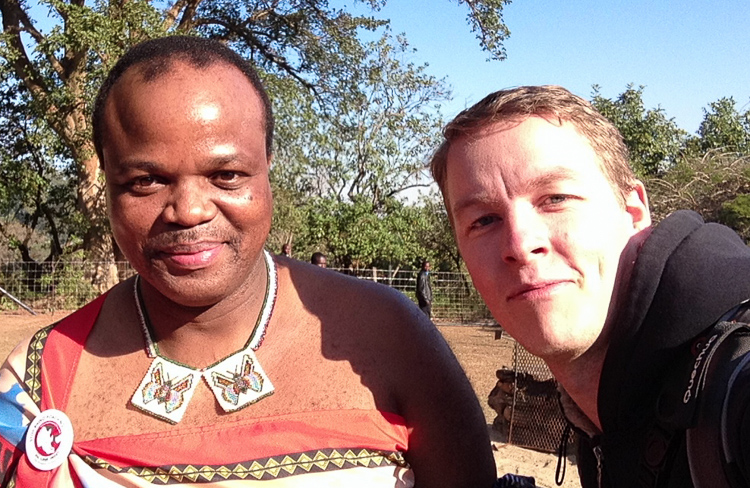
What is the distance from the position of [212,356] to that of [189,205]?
0.42 metres

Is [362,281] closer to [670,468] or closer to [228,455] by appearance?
[228,455]

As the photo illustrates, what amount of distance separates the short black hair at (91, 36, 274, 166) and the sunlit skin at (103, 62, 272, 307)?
3 centimetres

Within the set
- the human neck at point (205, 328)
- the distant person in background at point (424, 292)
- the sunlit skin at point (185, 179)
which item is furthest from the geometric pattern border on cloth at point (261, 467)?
the distant person in background at point (424, 292)

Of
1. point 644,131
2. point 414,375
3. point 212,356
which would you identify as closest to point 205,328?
point 212,356

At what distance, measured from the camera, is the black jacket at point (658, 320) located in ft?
4.21

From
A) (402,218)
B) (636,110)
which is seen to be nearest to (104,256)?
(402,218)

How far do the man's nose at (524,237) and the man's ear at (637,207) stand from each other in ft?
0.83

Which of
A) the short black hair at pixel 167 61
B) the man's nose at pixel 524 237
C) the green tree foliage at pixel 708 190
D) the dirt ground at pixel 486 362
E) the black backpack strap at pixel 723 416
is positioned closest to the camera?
the black backpack strap at pixel 723 416

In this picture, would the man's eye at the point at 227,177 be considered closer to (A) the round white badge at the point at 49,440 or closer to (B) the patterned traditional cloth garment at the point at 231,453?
(B) the patterned traditional cloth garment at the point at 231,453

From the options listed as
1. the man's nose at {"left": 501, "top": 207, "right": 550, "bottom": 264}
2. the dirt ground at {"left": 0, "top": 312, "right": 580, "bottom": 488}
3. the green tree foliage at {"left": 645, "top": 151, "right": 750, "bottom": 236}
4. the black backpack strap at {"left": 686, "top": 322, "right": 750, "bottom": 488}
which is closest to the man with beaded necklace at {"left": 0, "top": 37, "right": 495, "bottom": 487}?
the man's nose at {"left": 501, "top": 207, "right": 550, "bottom": 264}

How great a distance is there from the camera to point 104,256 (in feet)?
53.2

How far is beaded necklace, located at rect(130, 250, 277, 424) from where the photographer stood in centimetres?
171

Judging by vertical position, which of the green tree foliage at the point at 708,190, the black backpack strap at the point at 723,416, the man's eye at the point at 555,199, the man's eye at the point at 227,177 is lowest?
the black backpack strap at the point at 723,416

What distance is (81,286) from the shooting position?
15664 millimetres
